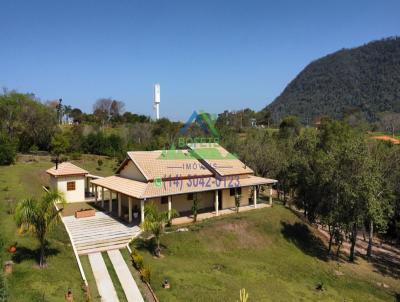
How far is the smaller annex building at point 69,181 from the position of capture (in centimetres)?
3084

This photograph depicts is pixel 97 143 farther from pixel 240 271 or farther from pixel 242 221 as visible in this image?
pixel 240 271

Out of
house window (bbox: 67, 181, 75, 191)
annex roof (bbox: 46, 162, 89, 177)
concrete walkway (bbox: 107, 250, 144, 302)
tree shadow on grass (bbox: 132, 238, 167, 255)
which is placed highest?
annex roof (bbox: 46, 162, 89, 177)

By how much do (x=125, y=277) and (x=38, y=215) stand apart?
17.9 feet

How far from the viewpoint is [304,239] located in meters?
28.4

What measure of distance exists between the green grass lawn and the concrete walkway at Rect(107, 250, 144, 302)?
1036 millimetres

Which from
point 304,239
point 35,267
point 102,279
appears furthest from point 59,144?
point 304,239

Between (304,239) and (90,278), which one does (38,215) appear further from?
(304,239)

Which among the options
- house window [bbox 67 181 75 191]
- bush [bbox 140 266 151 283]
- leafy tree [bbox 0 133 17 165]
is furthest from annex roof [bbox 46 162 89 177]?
bush [bbox 140 266 151 283]

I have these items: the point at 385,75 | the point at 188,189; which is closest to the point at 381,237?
the point at 188,189

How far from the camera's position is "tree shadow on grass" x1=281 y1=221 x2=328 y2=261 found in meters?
26.7

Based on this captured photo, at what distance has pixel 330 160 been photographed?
2680 centimetres

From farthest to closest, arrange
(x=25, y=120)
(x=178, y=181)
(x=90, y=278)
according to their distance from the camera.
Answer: (x=25, y=120) < (x=178, y=181) < (x=90, y=278)

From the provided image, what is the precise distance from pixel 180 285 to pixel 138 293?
2.32 metres

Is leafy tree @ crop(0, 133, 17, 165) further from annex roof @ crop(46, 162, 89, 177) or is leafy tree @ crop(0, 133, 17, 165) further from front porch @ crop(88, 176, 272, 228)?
front porch @ crop(88, 176, 272, 228)
